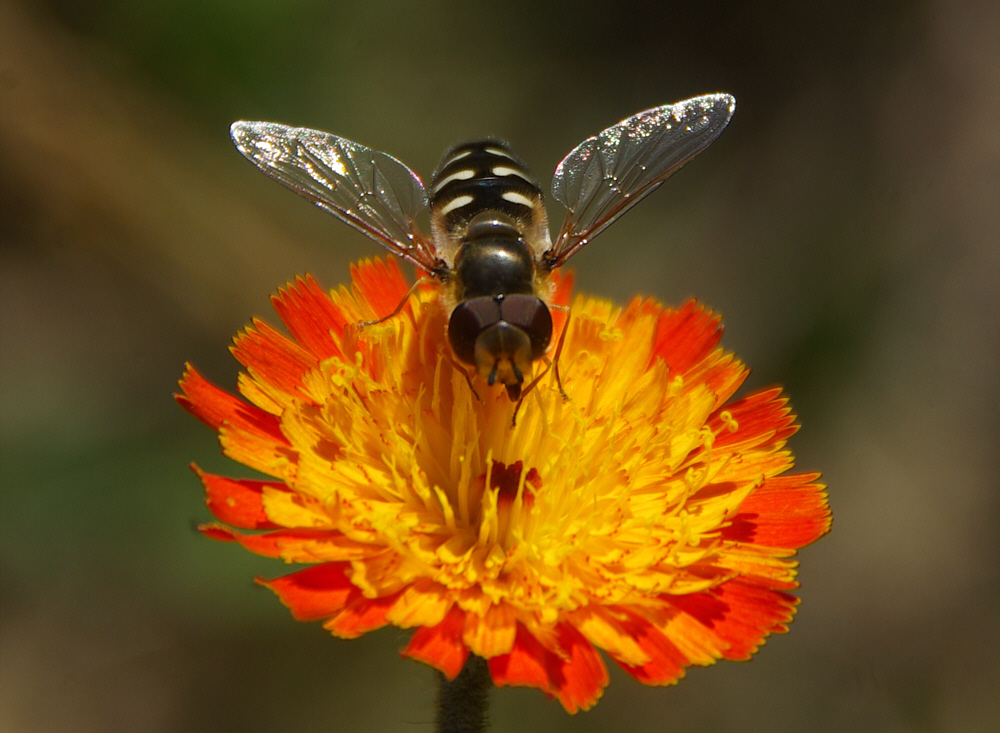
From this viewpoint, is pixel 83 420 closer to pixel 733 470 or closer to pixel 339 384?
pixel 339 384

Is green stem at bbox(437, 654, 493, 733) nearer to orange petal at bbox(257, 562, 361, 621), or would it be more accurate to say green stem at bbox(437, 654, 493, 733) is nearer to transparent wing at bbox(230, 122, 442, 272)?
orange petal at bbox(257, 562, 361, 621)

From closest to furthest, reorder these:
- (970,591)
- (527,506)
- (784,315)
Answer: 1. (527,506)
2. (970,591)
3. (784,315)

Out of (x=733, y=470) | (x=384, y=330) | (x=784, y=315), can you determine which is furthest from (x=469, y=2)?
(x=733, y=470)

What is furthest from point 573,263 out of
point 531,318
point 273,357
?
point 531,318

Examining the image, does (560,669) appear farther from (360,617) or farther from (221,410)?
(221,410)

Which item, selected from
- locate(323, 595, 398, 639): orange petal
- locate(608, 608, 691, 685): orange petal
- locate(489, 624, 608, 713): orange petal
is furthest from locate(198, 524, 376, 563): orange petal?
locate(608, 608, 691, 685): orange petal
